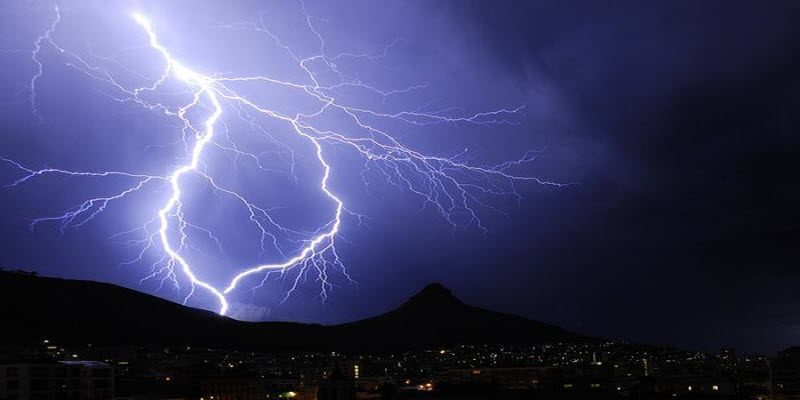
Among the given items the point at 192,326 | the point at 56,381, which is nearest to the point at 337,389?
the point at 56,381

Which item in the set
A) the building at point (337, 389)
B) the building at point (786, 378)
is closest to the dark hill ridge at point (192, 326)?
the building at point (337, 389)

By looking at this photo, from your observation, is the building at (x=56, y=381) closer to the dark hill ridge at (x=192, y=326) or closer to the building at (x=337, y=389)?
the building at (x=337, y=389)

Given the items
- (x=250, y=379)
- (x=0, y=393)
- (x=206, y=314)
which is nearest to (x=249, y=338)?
(x=206, y=314)

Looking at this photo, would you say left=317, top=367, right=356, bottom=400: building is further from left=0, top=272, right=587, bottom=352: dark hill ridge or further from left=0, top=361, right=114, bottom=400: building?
left=0, top=272, right=587, bottom=352: dark hill ridge

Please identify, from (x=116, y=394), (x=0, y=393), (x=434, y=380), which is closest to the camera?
(x=0, y=393)

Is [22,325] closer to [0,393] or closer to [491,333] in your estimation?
[0,393]

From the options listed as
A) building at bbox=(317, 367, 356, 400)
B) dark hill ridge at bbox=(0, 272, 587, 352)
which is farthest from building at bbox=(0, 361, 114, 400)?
dark hill ridge at bbox=(0, 272, 587, 352)
